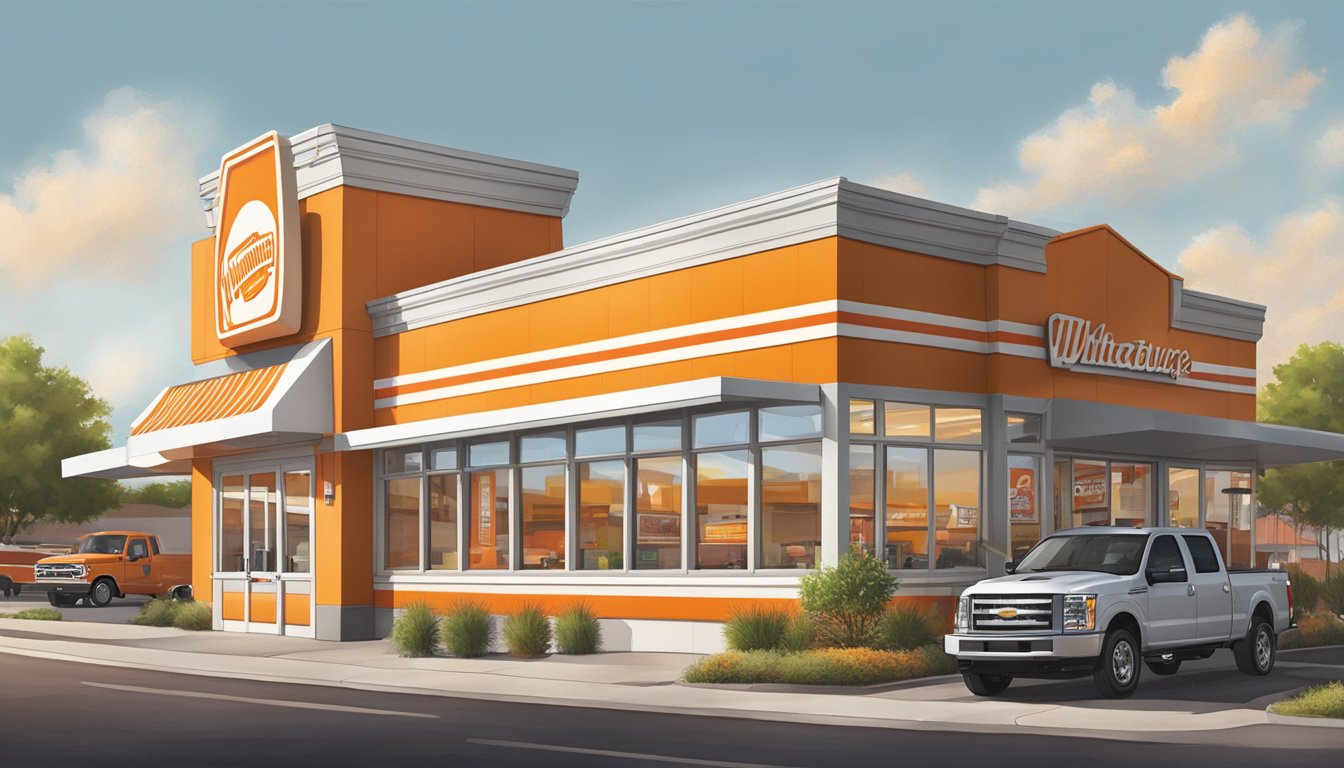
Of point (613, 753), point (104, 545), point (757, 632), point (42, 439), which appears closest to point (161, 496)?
point (42, 439)

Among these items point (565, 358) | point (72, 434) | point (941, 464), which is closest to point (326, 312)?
point (565, 358)

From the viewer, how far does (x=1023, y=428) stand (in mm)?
25188

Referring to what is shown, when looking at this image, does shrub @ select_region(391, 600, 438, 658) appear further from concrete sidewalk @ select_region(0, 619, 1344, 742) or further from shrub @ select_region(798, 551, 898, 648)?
shrub @ select_region(798, 551, 898, 648)

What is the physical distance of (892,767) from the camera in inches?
510

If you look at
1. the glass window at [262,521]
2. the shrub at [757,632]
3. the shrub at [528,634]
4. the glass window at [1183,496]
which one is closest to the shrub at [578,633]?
the shrub at [528,634]

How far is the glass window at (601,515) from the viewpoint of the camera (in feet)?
83.9

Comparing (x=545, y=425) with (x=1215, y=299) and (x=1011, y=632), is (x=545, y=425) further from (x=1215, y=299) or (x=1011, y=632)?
(x=1215, y=299)

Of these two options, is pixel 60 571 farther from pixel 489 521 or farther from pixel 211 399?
pixel 489 521

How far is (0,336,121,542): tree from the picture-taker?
2911 inches

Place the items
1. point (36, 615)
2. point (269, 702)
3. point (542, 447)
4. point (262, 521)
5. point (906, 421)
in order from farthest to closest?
point (36, 615), point (262, 521), point (542, 447), point (906, 421), point (269, 702)

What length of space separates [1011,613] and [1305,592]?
13.3 m

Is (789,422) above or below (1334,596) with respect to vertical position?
above

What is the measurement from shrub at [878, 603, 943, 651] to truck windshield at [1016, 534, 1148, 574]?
81.8 inches

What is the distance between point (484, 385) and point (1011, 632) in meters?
12.9
